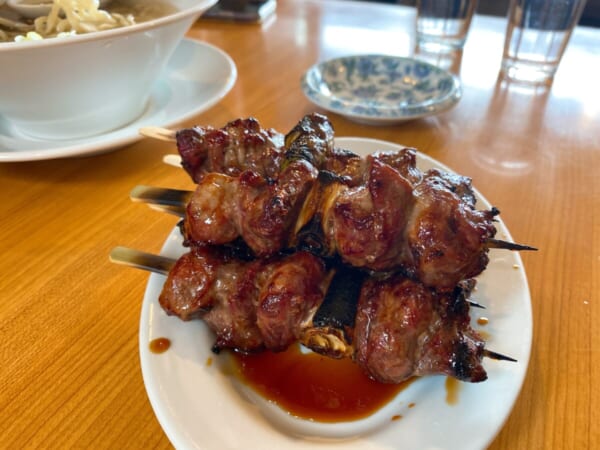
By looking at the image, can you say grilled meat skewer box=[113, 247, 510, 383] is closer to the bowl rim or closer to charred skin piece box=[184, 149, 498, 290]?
charred skin piece box=[184, 149, 498, 290]

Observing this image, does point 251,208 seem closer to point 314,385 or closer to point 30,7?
point 314,385

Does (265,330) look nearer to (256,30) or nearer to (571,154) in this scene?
(571,154)

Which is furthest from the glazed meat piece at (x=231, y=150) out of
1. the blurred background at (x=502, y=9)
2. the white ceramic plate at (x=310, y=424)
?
the blurred background at (x=502, y=9)

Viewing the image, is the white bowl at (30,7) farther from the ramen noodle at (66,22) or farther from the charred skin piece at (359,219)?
the charred skin piece at (359,219)

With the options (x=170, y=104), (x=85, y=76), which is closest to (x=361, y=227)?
(x=85, y=76)

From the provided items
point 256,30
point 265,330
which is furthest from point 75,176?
point 256,30

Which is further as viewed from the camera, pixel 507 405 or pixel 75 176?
pixel 75 176
